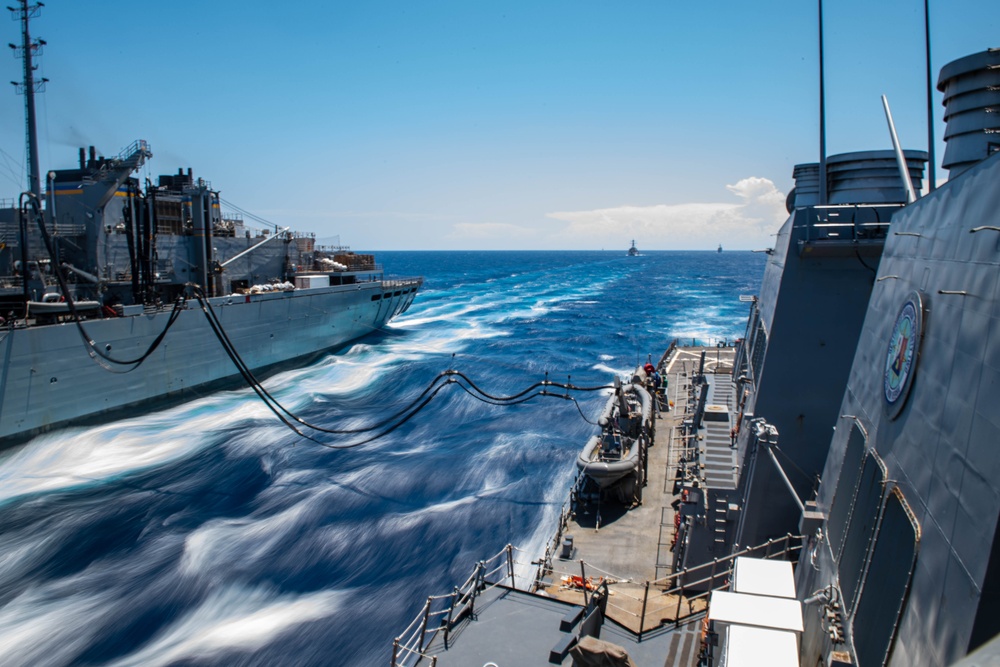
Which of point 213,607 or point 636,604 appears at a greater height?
point 636,604

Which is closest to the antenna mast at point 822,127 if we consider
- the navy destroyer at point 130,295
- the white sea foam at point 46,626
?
the white sea foam at point 46,626

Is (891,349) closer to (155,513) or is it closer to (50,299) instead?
(155,513)

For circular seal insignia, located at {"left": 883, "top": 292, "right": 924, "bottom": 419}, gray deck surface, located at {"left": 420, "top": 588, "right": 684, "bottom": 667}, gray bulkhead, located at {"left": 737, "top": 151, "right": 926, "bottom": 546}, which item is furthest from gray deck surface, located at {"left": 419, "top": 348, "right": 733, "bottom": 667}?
circular seal insignia, located at {"left": 883, "top": 292, "right": 924, "bottom": 419}

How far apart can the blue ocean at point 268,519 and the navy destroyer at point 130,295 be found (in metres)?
1.79

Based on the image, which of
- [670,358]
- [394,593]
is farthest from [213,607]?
[670,358]

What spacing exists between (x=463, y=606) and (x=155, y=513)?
14.6 m

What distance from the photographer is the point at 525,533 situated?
61.1 ft

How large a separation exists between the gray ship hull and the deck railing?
20093 mm

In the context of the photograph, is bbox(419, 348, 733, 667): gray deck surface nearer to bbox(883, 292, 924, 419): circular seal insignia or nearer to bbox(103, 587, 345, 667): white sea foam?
bbox(883, 292, 924, 419): circular seal insignia

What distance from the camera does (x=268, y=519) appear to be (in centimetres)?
1959

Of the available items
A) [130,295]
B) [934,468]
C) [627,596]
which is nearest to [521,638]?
[627,596]

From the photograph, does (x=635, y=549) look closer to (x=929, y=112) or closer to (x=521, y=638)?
(x=521, y=638)

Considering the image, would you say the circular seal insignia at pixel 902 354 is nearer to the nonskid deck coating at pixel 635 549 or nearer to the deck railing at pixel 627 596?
the deck railing at pixel 627 596

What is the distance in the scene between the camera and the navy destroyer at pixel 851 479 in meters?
3.71
